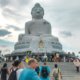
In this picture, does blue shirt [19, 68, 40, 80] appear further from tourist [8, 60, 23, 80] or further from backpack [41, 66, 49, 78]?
backpack [41, 66, 49, 78]

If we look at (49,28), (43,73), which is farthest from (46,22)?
(43,73)

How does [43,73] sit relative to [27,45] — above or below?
below

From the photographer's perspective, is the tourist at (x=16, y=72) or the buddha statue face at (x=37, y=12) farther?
the buddha statue face at (x=37, y=12)

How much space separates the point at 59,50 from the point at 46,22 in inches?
269

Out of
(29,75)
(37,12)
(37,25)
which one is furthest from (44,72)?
(37,12)

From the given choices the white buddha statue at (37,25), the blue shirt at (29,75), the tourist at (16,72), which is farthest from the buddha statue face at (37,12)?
the blue shirt at (29,75)

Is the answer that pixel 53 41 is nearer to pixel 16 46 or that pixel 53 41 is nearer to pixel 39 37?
pixel 39 37

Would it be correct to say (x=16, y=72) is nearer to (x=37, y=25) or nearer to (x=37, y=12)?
(x=37, y=25)

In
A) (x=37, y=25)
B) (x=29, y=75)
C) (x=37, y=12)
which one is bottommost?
(x=29, y=75)

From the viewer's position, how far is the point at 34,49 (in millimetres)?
54406

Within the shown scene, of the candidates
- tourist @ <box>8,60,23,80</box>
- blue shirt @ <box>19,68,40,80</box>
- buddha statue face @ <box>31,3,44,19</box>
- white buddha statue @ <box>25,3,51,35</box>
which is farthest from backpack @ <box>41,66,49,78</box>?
buddha statue face @ <box>31,3,44,19</box>

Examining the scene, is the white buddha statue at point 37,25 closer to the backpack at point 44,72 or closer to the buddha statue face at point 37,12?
the buddha statue face at point 37,12

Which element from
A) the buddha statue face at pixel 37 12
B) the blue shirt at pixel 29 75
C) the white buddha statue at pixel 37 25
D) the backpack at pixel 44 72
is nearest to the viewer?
the blue shirt at pixel 29 75

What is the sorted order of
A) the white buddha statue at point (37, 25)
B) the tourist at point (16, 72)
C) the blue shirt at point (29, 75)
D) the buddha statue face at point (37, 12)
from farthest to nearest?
the buddha statue face at point (37, 12), the white buddha statue at point (37, 25), the tourist at point (16, 72), the blue shirt at point (29, 75)
